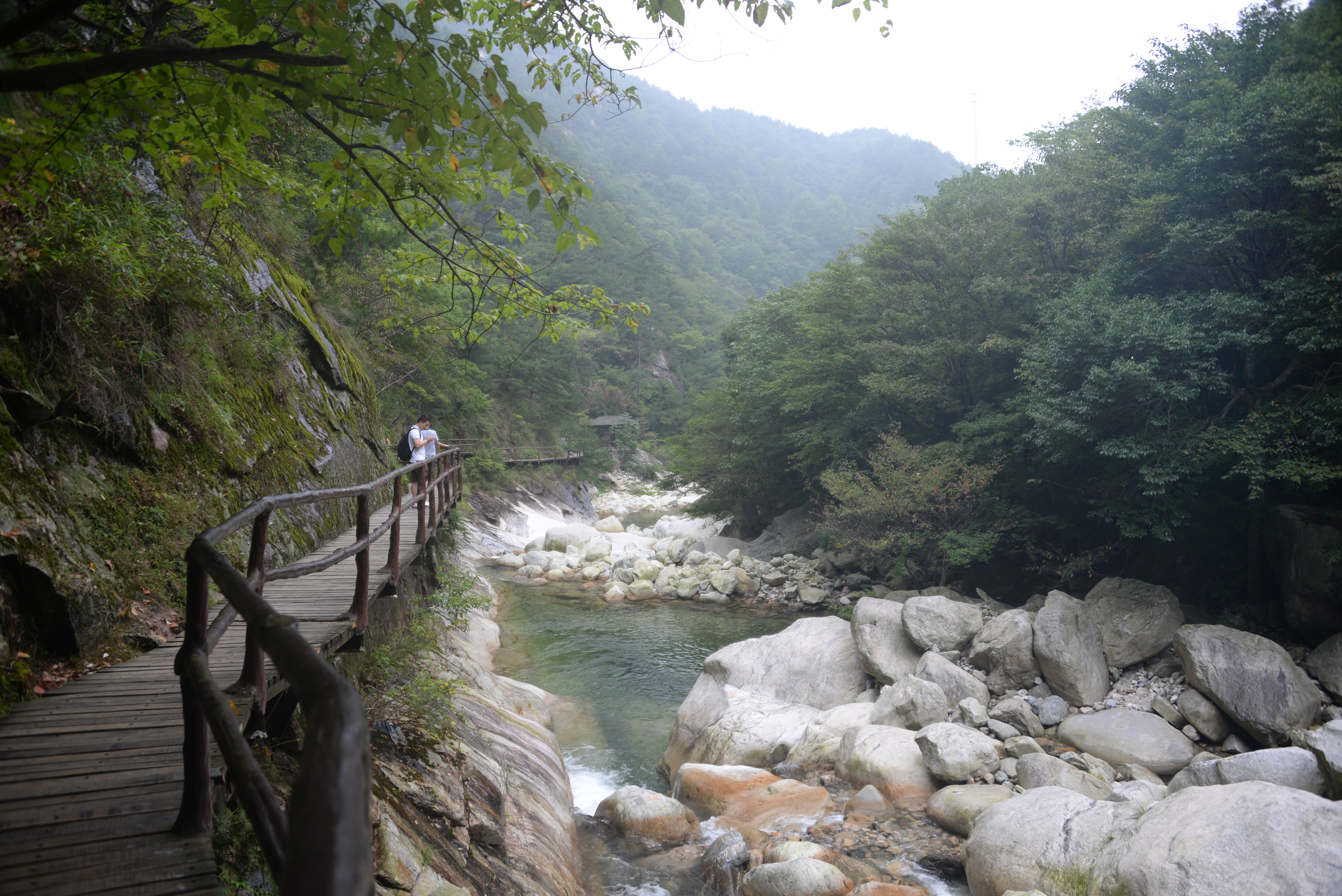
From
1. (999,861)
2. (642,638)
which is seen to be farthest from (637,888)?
(642,638)

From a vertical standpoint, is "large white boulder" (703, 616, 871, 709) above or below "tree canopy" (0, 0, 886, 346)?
below

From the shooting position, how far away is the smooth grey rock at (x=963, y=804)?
6.59m

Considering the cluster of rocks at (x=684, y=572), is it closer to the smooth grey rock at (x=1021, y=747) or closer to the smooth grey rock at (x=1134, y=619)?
the smooth grey rock at (x=1134, y=619)

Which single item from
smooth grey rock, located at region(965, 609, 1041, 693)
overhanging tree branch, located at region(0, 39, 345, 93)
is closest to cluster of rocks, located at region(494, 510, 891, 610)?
smooth grey rock, located at region(965, 609, 1041, 693)

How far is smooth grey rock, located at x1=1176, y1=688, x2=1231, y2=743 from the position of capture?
834 cm

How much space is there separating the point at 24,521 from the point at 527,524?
25510 mm

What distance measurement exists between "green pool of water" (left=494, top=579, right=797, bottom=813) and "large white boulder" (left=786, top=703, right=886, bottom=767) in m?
1.79

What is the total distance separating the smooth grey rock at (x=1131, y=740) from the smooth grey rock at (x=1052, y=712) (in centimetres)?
20

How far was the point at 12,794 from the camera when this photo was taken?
222 centimetres

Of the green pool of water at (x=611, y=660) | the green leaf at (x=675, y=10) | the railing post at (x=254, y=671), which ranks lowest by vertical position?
the green pool of water at (x=611, y=660)

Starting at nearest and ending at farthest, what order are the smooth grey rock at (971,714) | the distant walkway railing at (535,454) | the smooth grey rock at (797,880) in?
1. the smooth grey rock at (797,880)
2. the smooth grey rock at (971,714)
3. the distant walkway railing at (535,454)

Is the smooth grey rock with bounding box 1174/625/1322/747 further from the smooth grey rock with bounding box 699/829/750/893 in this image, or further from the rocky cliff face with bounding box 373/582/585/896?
the rocky cliff face with bounding box 373/582/585/896

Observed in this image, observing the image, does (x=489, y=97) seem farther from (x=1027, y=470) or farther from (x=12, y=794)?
(x=1027, y=470)

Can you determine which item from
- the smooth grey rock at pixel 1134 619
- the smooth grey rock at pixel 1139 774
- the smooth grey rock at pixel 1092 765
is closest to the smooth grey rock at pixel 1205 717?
the smooth grey rock at pixel 1139 774
